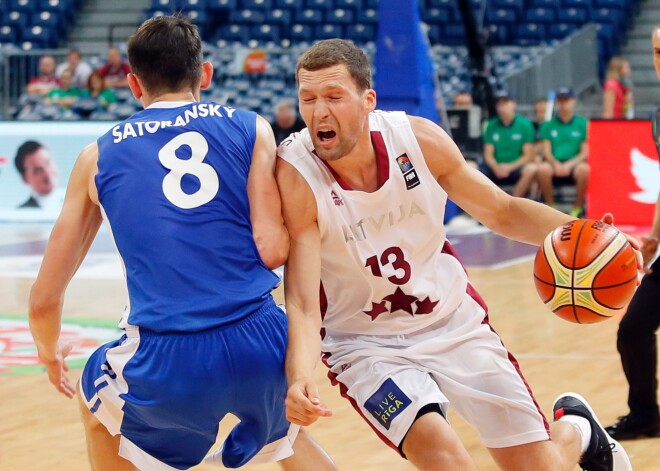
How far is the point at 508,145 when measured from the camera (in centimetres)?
1384

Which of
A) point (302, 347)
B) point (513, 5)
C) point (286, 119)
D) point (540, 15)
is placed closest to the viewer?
point (302, 347)

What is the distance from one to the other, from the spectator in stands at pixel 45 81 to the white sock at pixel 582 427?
14034 mm

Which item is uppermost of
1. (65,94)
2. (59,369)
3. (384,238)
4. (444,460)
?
(384,238)

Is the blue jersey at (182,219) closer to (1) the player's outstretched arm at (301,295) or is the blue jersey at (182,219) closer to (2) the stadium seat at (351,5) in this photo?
(1) the player's outstretched arm at (301,295)

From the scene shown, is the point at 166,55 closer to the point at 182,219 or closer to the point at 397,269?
the point at 182,219

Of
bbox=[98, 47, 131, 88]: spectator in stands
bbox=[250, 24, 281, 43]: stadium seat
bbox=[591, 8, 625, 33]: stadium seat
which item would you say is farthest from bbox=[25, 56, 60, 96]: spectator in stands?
bbox=[591, 8, 625, 33]: stadium seat

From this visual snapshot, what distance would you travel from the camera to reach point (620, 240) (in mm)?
3654

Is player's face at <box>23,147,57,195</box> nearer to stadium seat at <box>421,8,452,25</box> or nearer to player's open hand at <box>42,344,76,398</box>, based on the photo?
stadium seat at <box>421,8,452,25</box>

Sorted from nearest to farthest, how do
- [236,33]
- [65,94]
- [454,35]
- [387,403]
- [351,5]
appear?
1. [387,403]
2. [65,94]
3. [454,35]
4. [351,5]
5. [236,33]

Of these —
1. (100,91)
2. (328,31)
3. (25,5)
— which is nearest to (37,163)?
(100,91)

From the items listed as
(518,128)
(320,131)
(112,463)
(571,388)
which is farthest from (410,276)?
(518,128)

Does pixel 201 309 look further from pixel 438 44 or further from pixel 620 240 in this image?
pixel 438 44

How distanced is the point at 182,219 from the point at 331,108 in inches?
23.6

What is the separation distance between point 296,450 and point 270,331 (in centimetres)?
59
